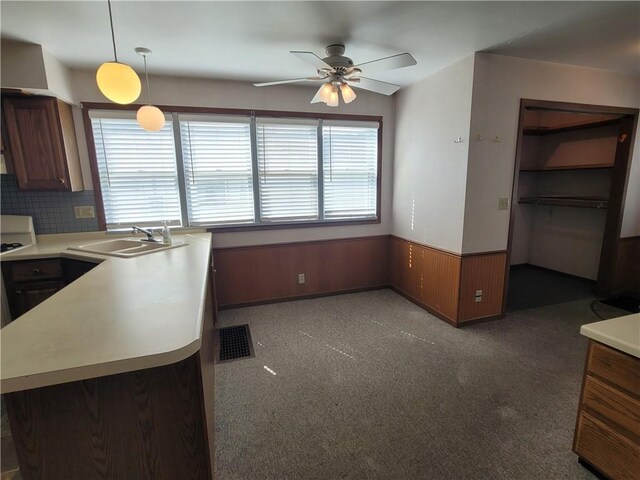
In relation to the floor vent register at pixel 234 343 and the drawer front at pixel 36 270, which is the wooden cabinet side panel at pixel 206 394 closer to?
the floor vent register at pixel 234 343

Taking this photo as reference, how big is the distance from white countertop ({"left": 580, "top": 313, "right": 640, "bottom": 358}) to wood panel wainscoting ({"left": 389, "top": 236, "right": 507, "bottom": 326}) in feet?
5.19

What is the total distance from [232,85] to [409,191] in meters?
2.38

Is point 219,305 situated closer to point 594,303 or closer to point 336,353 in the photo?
point 336,353

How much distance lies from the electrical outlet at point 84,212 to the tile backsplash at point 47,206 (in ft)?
Result: 0.10

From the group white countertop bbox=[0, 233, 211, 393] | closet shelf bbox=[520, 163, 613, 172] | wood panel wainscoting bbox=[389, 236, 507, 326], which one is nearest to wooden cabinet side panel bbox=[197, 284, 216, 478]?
white countertop bbox=[0, 233, 211, 393]

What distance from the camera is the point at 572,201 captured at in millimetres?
3994

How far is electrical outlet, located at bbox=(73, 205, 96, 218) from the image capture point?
10.0 feet

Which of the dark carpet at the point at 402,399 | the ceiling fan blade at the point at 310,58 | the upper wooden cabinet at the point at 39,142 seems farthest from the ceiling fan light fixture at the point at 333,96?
the upper wooden cabinet at the point at 39,142

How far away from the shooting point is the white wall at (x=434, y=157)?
2871mm

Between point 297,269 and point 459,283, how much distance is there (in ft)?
6.13

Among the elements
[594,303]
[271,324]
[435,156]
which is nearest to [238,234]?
[271,324]

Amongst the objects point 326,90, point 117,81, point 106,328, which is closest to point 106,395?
point 106,328

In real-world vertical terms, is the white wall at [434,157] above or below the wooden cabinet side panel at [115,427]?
above

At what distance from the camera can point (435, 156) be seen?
3219 mm
